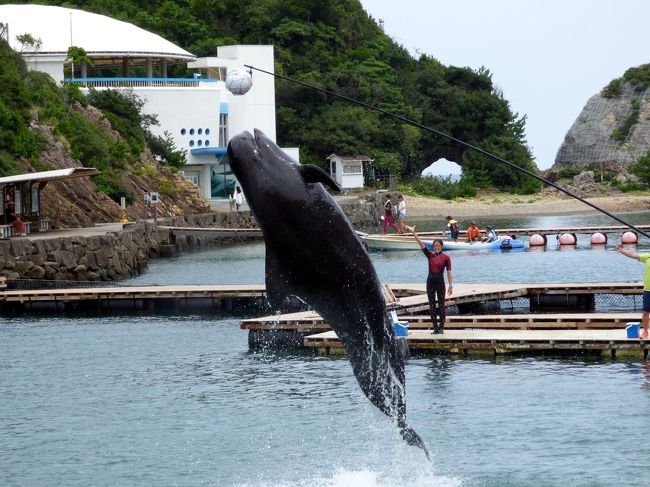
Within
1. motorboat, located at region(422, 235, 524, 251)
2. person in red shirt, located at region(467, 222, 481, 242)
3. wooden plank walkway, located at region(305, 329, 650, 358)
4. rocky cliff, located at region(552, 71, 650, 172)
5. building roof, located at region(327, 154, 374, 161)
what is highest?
rocky cliff, located at region(552, 71, 650, 172)

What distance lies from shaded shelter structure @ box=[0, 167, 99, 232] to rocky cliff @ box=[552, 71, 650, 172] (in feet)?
240

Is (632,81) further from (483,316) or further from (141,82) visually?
(483,316)

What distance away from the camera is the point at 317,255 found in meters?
12.0

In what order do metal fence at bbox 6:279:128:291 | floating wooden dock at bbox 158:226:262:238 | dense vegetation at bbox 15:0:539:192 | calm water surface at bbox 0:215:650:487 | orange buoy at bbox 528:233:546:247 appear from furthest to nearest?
dense vegetation at bbox 15:0:539:192 < floating wooden dock at bbox 158:226:262:238 < orange buoy at bbox 528:233:546:247 < metal fence at bbox 6:279:128:291 < calm water surface at bbox 0:215:650:487

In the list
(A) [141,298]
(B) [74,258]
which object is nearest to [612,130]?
(B) [74,258]

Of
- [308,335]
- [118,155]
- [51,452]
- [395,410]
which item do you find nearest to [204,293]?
[308,335]

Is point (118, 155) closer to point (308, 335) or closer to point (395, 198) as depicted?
point (395, 198)

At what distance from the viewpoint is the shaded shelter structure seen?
4653 centimetres

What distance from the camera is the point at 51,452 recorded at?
65.5 feet

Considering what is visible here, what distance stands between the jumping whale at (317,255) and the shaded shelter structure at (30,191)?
111 feet

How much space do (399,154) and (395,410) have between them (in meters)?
88.3

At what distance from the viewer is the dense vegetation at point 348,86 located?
9712 centimetres

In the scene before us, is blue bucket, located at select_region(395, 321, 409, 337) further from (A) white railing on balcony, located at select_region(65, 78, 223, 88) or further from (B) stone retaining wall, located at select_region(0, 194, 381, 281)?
(A) white railing on balcony, located at select_region(65, 78, 223, 88)

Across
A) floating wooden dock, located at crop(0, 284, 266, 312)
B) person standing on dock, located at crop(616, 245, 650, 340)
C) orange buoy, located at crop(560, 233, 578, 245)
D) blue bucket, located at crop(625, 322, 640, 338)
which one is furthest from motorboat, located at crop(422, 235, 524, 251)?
person standing on dock, located at crop(616, 245, 650, 340)
